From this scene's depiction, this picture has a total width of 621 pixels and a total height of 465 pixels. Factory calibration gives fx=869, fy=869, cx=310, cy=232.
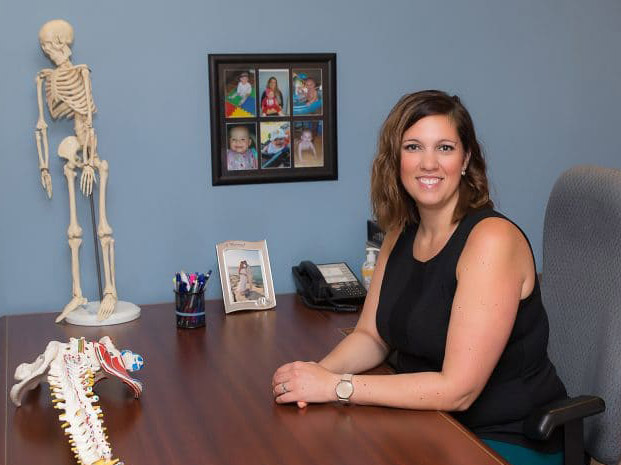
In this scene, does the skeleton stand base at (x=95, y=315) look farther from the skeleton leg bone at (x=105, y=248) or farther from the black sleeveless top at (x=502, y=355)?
the black sleeveless top at (x=502, y=355)

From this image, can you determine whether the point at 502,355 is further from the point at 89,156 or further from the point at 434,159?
the point at 89,156

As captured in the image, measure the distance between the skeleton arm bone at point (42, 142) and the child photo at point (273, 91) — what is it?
622 millimetres

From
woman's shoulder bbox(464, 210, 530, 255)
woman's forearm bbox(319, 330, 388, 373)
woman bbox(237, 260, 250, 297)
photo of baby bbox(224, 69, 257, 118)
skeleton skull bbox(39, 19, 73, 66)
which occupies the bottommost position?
woman's forearm bbox(319, 330, 388, 373)

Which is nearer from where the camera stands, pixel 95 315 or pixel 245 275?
pixel 95 315

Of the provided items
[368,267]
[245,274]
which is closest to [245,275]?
[245,274]

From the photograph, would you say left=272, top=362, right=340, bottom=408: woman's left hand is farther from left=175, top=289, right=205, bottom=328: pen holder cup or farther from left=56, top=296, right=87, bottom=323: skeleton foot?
left=56, top=296, right=87, bottom=323: skeleton foot

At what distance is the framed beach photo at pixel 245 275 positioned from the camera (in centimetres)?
247

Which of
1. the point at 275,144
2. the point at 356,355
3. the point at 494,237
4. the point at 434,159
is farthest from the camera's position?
the point at 275,144

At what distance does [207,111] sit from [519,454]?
1321 mm

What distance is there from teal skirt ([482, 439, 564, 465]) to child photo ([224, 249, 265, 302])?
0.89 m

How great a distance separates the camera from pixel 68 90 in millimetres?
2289

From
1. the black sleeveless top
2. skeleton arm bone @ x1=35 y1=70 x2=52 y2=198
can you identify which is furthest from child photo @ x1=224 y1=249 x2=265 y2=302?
the black sleeveless top

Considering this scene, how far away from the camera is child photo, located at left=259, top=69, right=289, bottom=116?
8.43 feet

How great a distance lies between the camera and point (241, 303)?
246cm
